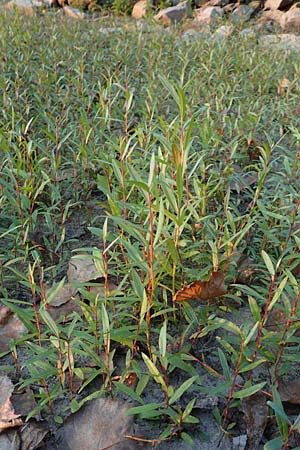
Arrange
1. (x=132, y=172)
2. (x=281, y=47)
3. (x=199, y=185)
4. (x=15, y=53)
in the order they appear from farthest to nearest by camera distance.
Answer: (x=281, y=47) → (x=15, y=53) → (x=199, y=185) → (x=132, y=172)

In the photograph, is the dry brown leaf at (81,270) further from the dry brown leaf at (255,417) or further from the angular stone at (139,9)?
the angular stone at (139,9)

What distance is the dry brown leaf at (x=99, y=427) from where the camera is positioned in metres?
1.53

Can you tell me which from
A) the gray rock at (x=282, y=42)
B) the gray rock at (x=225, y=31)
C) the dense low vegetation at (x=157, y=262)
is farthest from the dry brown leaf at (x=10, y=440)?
the gray rock at (x=225, y=31)

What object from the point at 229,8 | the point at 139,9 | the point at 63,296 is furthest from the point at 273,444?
the point at 139,9

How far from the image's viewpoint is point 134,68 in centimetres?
471

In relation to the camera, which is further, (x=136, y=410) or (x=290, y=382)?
(x=290, y=382)

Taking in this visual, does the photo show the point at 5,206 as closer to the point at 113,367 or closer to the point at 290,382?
the point at 113,367

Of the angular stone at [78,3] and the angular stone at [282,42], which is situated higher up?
the angular stone at [282,42]

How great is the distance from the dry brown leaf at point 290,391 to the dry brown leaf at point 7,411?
0.87m

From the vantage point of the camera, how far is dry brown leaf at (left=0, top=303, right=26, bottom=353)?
6.24 ft

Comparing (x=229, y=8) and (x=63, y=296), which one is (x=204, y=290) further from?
(x=229, y=8)

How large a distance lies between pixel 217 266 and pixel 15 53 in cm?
351

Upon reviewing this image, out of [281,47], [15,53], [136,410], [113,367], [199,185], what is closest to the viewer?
[136,410]

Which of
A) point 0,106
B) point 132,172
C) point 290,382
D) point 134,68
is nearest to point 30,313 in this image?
point 132,172
